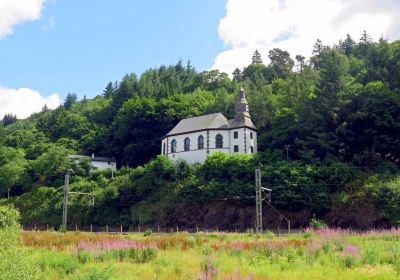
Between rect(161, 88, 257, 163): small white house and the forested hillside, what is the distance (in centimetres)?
315

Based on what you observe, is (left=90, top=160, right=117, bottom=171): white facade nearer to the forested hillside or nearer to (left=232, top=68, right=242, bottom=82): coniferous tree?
the forested hillside

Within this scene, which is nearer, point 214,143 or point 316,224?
point 316,224

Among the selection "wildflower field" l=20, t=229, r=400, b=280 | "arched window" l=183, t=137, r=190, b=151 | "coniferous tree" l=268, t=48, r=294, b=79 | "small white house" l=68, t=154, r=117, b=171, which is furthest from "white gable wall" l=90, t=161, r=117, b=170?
"wildflower field" l=20, t=229, r=400, b=280

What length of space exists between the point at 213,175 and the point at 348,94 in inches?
756

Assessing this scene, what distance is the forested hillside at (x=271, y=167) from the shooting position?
136ft

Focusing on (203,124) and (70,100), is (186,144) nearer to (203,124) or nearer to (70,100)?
(203,124)

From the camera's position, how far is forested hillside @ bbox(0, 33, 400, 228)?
4144 cm

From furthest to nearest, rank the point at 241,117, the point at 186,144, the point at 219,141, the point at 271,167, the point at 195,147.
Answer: the point at 186,144 < the point at 195,147 < the point at 241,117 < the point at 219,141 < the point at 271,167

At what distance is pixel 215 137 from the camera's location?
197ft

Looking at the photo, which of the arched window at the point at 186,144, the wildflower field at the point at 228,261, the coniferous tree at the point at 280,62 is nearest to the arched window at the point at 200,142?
the arched window at the point at 186,144

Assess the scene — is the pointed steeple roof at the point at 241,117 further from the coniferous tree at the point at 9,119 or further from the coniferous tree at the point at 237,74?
the coniferous tree at the point at 9,119

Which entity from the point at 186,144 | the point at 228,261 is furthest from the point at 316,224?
the point at 186,144

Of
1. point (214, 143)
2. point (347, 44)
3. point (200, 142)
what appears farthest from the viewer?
point (347, 44)

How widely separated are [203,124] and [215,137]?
140 inches
